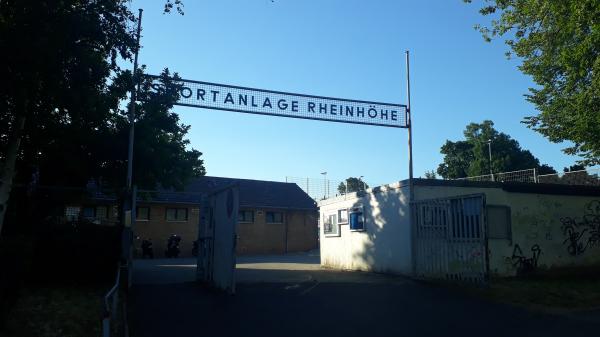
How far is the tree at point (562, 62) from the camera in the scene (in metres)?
14.3

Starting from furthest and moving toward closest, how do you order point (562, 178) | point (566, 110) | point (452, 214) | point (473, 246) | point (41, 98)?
1. point (562, 178)
2. point (566, 110)
3. point (452, 214)
4. point (473, 246)
5. point (41, 98)

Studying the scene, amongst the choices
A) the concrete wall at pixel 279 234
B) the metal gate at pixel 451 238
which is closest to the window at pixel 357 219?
the metal gate at pixel 451 238

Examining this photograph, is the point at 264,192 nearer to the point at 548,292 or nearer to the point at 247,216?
the point at 247,216

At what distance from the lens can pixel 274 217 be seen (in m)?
39.6

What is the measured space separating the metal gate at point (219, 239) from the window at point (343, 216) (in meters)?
6.46

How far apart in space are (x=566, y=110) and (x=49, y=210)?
17.2 m

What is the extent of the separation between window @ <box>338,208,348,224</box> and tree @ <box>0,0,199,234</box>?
7086mm

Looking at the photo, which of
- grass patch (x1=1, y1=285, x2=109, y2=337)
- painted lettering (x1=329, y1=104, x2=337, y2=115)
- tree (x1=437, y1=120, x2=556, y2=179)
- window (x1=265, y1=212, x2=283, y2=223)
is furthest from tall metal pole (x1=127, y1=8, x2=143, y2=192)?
tree (x1=437, y1=120, x2=556, y2=179)

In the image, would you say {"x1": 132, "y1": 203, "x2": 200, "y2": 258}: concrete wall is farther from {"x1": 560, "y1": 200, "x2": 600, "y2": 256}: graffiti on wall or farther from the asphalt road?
{"x1": 560, "y1": 200, "x2": 600, "y2": 256}: graffiti on wall

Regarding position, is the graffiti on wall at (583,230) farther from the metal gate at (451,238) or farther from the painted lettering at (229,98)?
the painted lettering at (229,98)

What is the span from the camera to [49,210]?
14.5 metres

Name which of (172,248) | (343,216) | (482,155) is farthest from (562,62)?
(482,155)

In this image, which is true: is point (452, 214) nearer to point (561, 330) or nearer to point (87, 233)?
point (561, 330)

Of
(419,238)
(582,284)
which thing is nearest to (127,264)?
(419,238)
